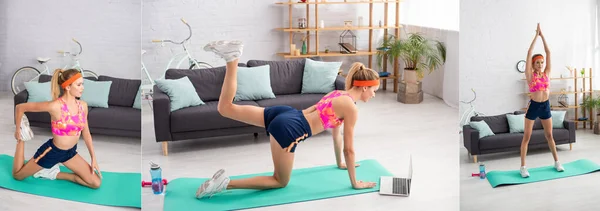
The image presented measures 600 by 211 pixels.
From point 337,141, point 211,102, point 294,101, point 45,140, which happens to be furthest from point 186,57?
point 45,140

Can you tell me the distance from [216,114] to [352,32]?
2.46 m

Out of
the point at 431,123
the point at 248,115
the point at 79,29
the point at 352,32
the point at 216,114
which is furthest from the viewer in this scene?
the point at 352,32

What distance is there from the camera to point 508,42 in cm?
430

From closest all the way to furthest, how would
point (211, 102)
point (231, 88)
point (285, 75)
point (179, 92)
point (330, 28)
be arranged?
point (231, 88) → point (179, 92) → point (211, 102) → point (285, 75) → point (330, 28)

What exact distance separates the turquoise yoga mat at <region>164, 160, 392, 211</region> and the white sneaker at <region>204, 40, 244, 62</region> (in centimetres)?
111

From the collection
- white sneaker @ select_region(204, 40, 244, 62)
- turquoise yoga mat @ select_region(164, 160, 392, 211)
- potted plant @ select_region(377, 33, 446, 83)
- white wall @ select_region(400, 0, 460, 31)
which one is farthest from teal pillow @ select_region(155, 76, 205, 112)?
white wall @ select_region(400, 0, 460, 31)

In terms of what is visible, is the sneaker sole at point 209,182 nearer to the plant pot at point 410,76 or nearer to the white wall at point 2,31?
the white wall at point 2,31

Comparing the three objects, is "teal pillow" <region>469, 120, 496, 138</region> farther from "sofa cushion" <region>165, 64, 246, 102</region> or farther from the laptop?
"sofa cushion" <region>165, 64, 246, 102</region>

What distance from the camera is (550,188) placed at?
445 centimetres

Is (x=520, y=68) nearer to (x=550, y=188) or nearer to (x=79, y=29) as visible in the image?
(x=550, y=188)

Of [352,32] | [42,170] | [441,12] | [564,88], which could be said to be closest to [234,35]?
[352,32]

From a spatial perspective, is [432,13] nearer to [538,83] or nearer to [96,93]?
[538,83]

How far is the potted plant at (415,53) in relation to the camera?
8867mm

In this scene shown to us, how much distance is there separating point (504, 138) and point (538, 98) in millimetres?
300
